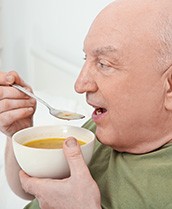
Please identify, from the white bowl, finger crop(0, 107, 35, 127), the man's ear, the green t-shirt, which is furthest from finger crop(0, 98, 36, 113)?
the man's ear

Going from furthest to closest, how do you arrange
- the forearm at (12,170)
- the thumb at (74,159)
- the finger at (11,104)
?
the forearm at (12,170) < the finger at (11,104) < the thumb at (74,159)

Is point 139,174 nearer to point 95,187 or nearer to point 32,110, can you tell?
point 95,187

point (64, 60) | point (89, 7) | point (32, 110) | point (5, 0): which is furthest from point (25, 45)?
point (32, 110)

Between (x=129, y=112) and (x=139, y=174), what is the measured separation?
4.8 inches

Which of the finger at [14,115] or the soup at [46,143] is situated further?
the finger at [14,115]

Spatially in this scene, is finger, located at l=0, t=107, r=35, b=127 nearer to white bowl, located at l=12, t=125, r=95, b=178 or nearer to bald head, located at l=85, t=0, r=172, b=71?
white bowl, located at l=12, t=125, r=95, b=178

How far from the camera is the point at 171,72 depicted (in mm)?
912

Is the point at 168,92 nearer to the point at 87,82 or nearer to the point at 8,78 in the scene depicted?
the point at 87,82

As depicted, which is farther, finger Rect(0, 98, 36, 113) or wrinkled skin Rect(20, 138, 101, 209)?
finger Rect(0, 98, 36, 113)

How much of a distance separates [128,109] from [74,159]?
0.15 meters

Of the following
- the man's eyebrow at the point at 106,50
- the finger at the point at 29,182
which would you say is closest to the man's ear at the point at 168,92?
the man's eyebrow at the point at 106,50

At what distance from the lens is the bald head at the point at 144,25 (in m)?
0.89

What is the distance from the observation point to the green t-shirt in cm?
91

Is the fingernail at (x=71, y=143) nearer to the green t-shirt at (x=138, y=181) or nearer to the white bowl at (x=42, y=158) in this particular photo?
the white bowl at (x=42, y=158)
